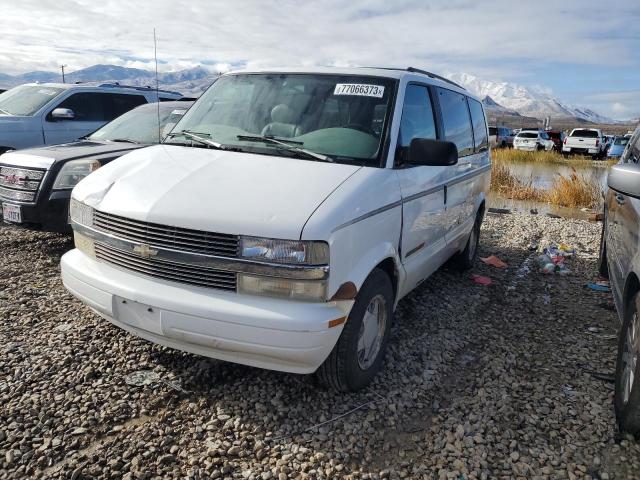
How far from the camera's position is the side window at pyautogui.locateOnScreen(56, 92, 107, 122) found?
27.7 ft

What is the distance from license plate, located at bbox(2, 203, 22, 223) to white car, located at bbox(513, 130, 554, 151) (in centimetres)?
2632

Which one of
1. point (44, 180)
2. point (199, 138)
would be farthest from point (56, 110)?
point (199, 138)

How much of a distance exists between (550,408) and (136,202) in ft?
9.38

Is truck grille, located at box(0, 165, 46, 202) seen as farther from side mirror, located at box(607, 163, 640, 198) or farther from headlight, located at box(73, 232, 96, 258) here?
side mirror, located at box(607, 163, 640, 198)

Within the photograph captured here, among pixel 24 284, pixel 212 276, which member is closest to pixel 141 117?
pixel 24 284

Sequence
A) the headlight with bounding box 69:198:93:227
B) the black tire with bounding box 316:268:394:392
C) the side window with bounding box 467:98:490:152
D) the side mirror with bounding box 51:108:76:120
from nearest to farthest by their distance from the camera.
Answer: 1. the black tire with bounding box 316:268:394:392
2. the headlight with bounding box 69:198:93:227
3. the side window with bounding box 467:98:490:152
4. the side mirror with bounding box 51:108:76:120

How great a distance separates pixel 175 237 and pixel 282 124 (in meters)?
1.29

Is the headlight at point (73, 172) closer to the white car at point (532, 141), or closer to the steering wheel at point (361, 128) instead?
the steering wheel at point (361, 128)

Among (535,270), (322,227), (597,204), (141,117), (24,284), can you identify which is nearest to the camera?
(322,227)

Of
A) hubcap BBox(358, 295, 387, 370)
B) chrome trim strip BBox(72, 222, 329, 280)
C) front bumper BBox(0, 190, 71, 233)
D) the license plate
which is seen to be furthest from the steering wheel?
the license plate

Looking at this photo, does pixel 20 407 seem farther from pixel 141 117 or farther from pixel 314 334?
pixel 141 117

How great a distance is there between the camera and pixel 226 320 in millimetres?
2658

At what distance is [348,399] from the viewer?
323 cm

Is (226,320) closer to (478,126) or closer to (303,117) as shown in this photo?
(303,117)
